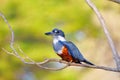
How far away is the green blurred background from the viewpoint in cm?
990

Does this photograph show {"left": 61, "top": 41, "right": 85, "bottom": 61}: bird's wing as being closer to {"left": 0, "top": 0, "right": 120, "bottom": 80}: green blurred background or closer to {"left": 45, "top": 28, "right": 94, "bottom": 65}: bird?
{"left": 45, "top": 28, "right": 94, "bottom": 65}: bird

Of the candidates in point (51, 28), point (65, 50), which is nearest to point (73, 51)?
point (65, 50)

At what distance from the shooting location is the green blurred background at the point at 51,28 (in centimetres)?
990

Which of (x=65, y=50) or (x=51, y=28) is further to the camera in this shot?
(x=51, y=28)

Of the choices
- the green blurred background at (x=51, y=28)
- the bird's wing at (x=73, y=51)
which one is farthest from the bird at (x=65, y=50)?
the green blurred background at (x=51, y=28)

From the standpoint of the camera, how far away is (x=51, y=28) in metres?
9.99

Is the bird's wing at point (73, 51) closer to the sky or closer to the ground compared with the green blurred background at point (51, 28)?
closer to the ground

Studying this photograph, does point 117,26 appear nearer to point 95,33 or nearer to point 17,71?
point 95,33

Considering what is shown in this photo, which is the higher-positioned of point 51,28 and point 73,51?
point 51,28

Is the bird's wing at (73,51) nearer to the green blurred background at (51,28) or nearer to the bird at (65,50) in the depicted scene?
the bird at (65,50)

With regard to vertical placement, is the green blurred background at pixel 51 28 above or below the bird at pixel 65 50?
above

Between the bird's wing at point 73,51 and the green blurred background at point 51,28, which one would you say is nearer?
the bird's wing at point 73,51

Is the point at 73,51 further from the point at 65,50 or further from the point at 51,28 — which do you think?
the point at 51,28

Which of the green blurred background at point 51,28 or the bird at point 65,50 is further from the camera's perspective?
the green blurred background at point 51,28
